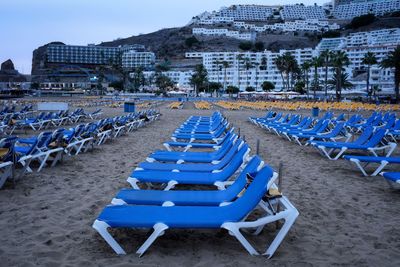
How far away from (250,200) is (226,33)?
184 m

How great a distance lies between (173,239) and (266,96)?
6373 centimetres

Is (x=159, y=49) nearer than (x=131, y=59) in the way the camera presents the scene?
No

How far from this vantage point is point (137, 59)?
15975cm

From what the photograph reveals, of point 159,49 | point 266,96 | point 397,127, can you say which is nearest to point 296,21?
point 159,49

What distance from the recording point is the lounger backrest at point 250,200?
3.41 meters

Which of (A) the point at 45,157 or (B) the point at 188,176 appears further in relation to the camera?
(A) the point at 45,157

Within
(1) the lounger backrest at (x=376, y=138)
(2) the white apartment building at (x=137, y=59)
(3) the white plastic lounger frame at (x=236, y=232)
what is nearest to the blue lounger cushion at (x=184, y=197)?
(3) the white plastic lounger frame at (x=236, y=232)

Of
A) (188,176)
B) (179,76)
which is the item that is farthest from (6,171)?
(179,76)

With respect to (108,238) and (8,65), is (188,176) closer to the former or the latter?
(108,238)

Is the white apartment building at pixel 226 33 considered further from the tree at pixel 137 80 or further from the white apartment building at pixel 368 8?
the tree at pixel 137 80

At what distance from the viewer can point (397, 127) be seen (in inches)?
478

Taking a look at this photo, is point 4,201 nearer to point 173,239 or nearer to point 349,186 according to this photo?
point 173,239

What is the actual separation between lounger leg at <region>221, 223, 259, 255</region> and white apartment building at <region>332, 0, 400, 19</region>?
192795mm

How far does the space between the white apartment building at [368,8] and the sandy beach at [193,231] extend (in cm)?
19056
